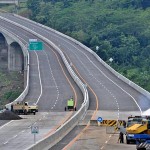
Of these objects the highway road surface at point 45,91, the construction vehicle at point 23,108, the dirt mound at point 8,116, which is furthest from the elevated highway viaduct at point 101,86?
the dirt mound at point 8,116

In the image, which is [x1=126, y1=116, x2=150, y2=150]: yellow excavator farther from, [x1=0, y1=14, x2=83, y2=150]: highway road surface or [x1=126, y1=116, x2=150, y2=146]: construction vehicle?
[x1=0, y1=14, x2=83, y2=150]: highway road surface

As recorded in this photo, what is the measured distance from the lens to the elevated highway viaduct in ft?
300

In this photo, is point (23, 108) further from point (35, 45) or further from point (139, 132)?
point (35, 45)

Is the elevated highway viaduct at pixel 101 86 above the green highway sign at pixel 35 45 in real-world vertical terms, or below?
below

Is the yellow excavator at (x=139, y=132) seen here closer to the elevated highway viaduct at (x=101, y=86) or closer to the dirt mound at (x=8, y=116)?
the elevated highway viaduct at (x=101, y=86)

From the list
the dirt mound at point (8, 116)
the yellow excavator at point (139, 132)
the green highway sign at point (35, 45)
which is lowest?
the dirt mound at point (8, 116)

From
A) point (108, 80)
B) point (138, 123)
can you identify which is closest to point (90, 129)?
point (138, 123)

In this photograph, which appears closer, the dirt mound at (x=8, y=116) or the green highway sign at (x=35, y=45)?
the dirt mound at (x=8, y=116)

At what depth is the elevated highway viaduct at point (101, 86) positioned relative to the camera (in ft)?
300

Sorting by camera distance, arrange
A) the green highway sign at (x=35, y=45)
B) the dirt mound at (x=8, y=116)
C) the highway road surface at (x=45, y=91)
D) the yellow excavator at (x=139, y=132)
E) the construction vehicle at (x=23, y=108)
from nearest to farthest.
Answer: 1. the yellow excavator at (x=139, y=132)
2. the highway road surface at (x=45, y=91)
3. the dirt mound at (x=8, y=116)
4. the construction vehicle at (x=23, y=108)
5. the green highway sign at (x=35, y=45)

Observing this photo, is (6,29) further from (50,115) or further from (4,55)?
(50,115)

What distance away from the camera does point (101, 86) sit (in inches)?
4599

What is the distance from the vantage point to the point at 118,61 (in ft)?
578

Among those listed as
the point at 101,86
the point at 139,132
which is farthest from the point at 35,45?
the point at 139,132
